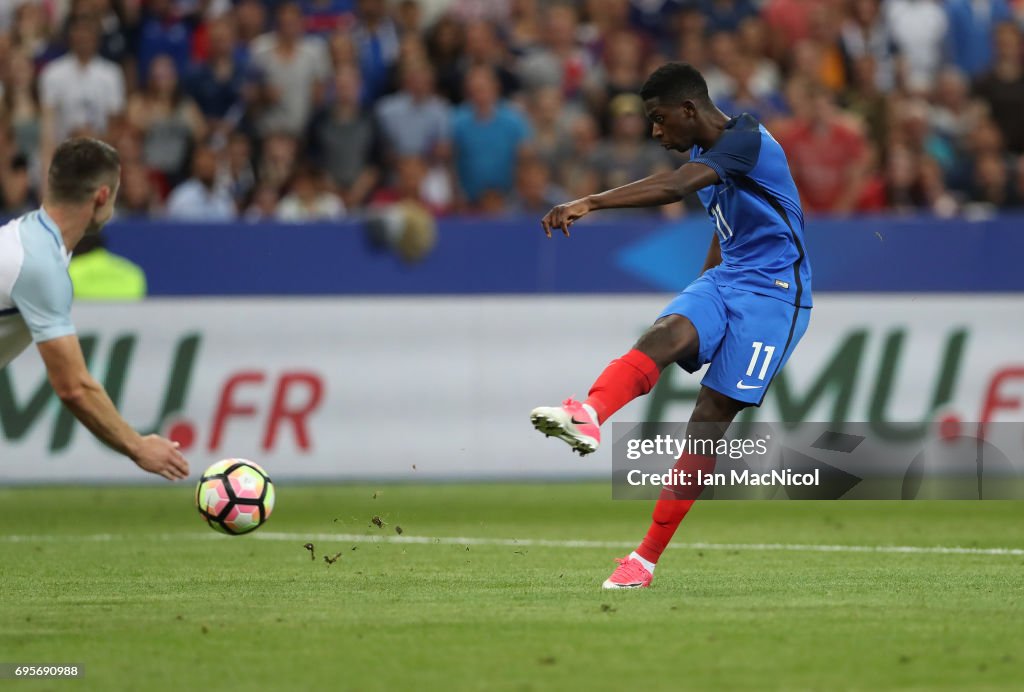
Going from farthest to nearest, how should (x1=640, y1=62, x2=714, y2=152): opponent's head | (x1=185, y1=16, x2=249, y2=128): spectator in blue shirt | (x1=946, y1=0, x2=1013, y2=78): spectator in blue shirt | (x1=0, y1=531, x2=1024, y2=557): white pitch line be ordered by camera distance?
(x1=946, y1=0, x2=1013, y2=78): spectator in blue shirt, (x1=185, y1=16, x2=249, y2=128): spectator in blue shirt, (x1=0, y1=531, x2=1024, y2=557): white pitch line, (x1=640, y1=62, x2=714, y2=152): opponent's head

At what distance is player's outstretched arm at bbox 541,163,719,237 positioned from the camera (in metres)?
7.41

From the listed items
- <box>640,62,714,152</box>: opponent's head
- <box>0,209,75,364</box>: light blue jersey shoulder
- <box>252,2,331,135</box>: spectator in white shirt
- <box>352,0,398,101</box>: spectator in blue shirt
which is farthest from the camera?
<box>352,0,398,101</box>: spectator in blue shirt

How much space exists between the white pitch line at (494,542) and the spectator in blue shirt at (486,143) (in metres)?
7.06

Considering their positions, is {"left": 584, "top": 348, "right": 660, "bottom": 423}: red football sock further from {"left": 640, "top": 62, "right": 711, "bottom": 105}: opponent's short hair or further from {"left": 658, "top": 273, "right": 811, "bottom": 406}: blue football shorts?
{"left": 640, "top": 62, "right": 711, "bottom": 105}: opponent's short hair

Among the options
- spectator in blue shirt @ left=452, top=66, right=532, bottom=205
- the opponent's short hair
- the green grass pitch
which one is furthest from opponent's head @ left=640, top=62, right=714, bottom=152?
spectator in blue shirt @ left=452, top=66, right=532, bottom=205

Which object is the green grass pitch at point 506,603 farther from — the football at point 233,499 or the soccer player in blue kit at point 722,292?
the soccer player in blue kit at point 722,292

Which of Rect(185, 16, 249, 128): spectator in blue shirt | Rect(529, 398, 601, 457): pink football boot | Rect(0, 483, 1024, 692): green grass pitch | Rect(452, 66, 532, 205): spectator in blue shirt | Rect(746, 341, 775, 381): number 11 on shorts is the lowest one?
Rect(0, 483, 1024, 692): green grass pitch

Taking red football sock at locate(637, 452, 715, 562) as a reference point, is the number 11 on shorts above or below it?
above

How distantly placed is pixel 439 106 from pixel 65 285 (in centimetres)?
1089

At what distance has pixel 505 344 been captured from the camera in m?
14.5

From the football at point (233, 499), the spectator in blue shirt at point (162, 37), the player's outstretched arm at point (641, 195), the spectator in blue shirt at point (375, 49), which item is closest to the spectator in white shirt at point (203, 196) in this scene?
the spectator in blue shirt at point (162, 37)

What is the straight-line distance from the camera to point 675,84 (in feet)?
26.4
